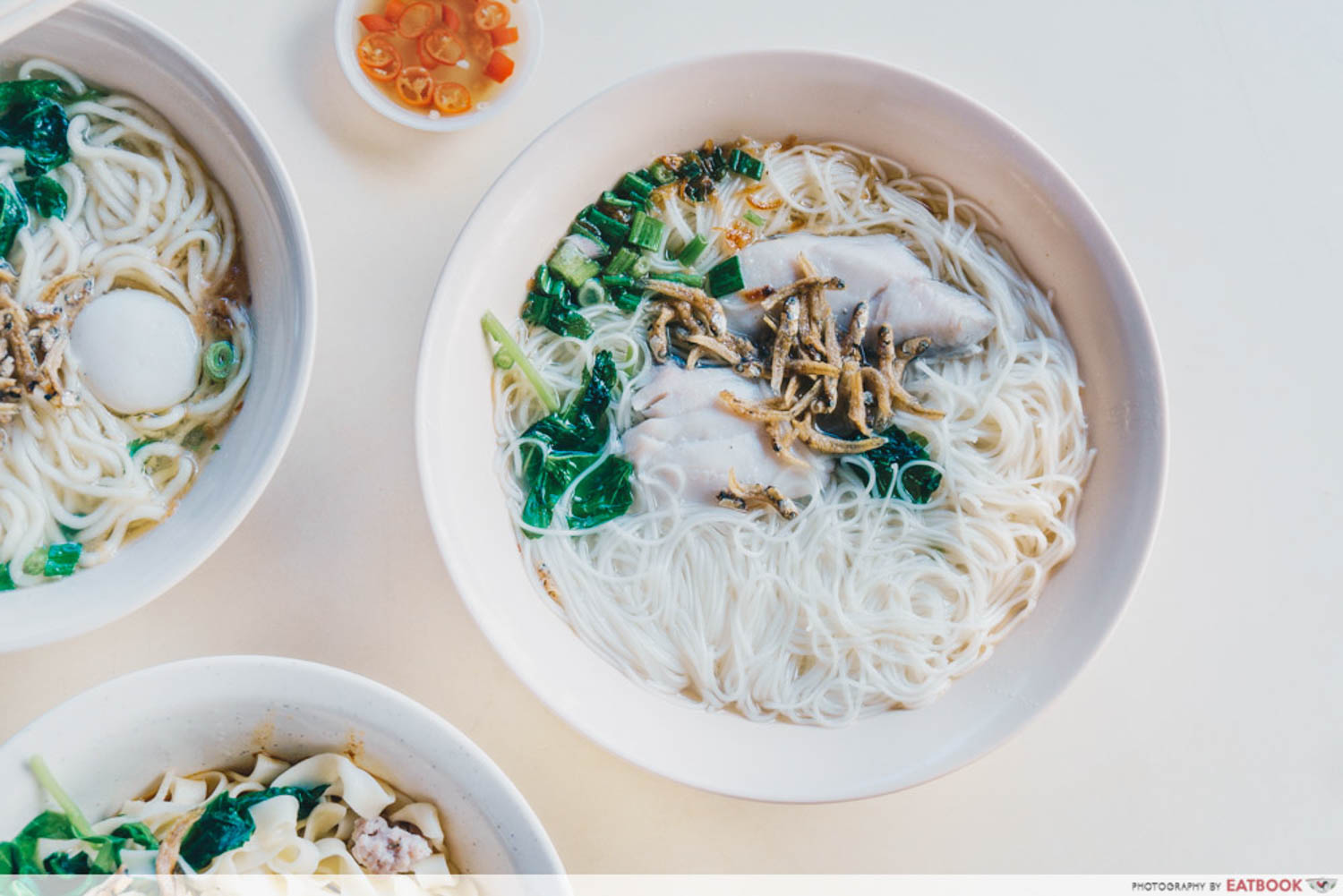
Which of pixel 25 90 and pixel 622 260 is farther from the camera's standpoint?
pixel 622 260


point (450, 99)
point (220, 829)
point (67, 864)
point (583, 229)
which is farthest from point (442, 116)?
point (67, 864)

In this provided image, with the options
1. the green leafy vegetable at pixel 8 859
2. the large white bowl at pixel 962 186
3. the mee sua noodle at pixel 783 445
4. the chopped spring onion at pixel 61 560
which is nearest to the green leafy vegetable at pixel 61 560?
the chopped spring onion at pixel 61 560

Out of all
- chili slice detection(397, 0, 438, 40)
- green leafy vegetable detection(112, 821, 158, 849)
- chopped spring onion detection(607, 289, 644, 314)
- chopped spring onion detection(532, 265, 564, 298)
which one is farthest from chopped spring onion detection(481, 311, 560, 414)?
green leafy vegetable detection(112, 821, 158, 849)

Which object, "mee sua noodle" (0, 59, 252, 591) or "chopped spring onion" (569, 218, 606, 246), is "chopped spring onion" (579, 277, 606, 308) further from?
"mee sua noodle" (0, 59, 252, 591)

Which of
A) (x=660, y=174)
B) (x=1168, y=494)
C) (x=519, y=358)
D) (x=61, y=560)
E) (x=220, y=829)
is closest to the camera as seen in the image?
(x=220, y=829)

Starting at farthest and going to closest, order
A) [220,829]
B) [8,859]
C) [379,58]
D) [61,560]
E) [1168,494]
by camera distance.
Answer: [1168,494] → [379,58] → [61,560] → [220,829] → [8,859]

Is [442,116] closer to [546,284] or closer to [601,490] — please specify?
[546,284]

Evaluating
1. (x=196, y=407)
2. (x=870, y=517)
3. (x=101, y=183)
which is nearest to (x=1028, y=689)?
(x=870, y=517)
